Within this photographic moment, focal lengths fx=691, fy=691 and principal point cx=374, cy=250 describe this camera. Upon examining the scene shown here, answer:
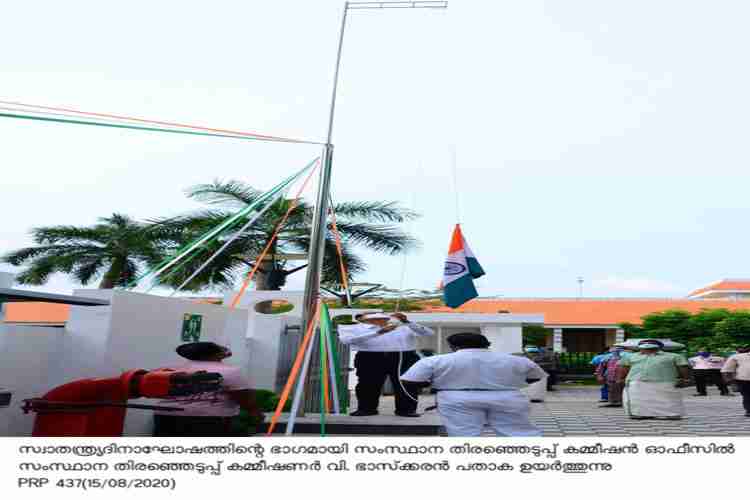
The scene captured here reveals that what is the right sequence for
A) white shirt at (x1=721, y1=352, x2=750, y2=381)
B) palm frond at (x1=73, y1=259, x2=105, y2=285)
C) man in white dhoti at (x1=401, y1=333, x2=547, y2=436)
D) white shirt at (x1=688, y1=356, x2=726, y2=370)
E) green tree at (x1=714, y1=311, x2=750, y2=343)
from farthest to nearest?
green tree at (x1=714, y1=311, x2=750, y2=343) → palm frond at (x1=73, y1=259, x2=105, y2=285) → white shirt at (x1=688, y1=356, x2=726, y2=370) → white shirt at (x1=721, y1=352, x2=750, y2=381) → man in white dhoti at (x1=401, y1=333, x2=547, y2=436)

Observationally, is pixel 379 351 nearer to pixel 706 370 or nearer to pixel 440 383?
pixel 440 383

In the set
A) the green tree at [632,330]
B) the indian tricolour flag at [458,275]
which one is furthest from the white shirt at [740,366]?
the green tree at [632,330]

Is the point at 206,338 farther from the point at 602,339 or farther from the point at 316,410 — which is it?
the point at 602,339

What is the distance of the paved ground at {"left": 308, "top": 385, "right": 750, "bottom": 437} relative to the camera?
839cm

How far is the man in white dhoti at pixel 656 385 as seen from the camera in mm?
10141

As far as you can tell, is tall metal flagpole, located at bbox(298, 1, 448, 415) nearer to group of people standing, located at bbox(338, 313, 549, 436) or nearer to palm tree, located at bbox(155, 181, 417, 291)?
group of people standing, located at bbox(338, 313, 549, 436)

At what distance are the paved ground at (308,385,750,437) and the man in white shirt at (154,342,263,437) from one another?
6.39ft

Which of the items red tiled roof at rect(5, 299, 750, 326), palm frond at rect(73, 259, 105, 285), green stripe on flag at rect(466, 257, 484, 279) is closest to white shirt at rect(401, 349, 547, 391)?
green stripe on flag at rect(466, 257, 484, 279)

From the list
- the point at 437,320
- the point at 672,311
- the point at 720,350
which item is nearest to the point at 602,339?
the point at 672,311

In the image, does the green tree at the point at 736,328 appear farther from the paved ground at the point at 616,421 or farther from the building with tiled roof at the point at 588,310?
the paved ground at the point at 616,421

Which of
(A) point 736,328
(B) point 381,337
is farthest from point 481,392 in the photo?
(A) point 736,328

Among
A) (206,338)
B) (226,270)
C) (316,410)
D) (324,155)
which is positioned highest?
(324,155)

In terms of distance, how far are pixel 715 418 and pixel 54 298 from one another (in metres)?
9.71

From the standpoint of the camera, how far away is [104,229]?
61.7ft
